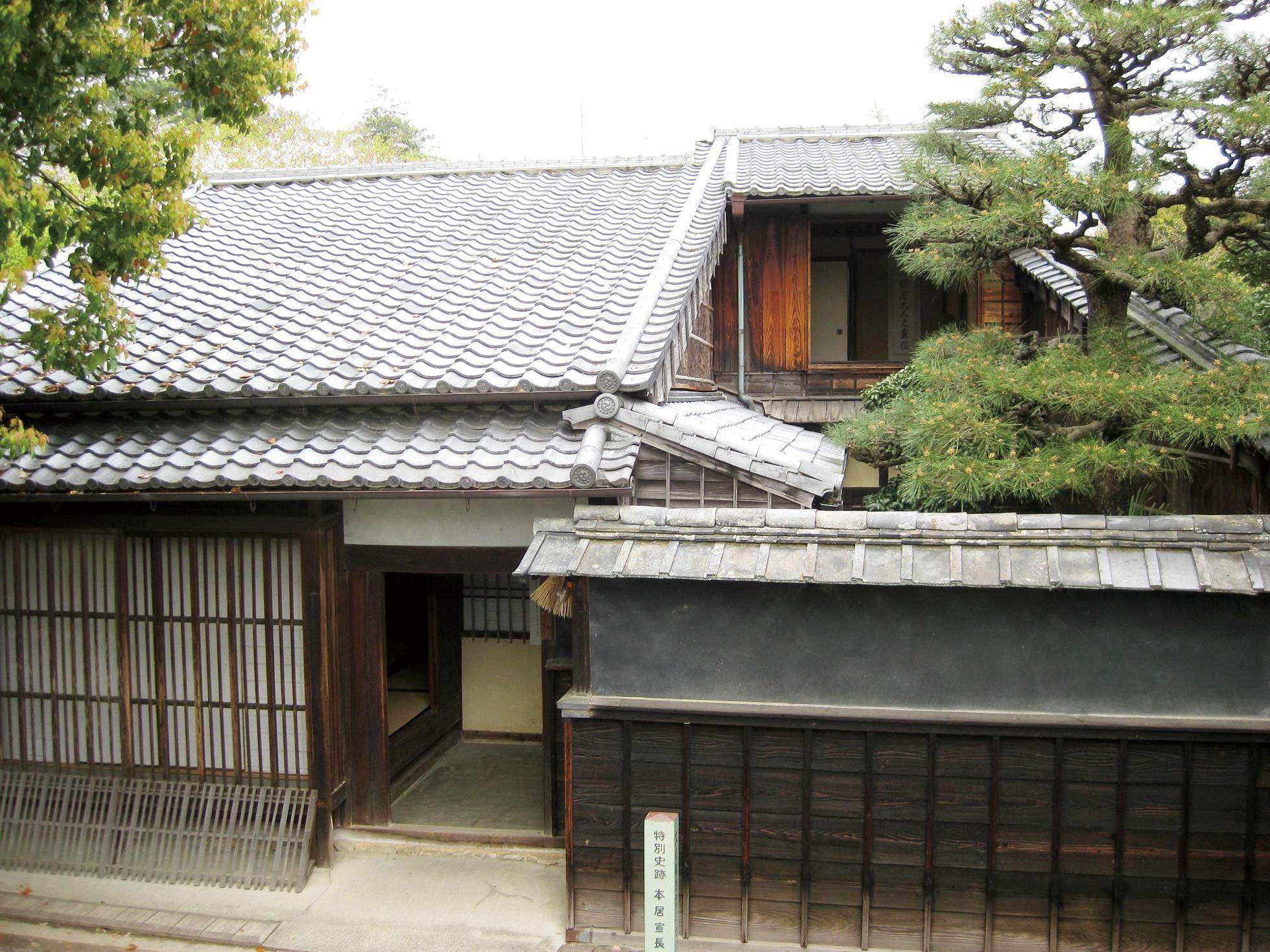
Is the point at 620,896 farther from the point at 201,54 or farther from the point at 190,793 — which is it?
the point at 201,54

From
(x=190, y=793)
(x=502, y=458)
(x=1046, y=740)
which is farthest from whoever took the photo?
(x=190, y=793)

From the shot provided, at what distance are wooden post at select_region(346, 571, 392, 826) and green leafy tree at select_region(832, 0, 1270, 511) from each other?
4251 millimetres

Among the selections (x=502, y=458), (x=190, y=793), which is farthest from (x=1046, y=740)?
(x=190, y=793)

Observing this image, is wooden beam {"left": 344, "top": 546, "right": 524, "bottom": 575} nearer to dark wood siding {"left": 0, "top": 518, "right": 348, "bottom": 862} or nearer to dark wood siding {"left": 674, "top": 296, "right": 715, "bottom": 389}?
dark wood siding {"left": 0, "top": 518, "right": 348, "bottom": 862}

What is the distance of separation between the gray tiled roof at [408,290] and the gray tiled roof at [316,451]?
311 mm

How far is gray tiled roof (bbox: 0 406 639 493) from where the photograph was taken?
22.1 ft

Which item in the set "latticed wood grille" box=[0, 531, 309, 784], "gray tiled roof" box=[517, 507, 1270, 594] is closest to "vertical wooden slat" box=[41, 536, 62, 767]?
"latticed wood grille" box=[0, 531, 309, 784]

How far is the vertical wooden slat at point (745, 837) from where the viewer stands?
618 cm

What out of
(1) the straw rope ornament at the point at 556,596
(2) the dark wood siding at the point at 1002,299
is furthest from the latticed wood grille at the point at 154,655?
(2) the dark wood siding at the point at 1002,299

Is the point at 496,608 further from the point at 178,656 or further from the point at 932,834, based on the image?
the point at 932,834

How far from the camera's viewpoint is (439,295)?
953 centimetres

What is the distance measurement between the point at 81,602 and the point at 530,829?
14.6 ft

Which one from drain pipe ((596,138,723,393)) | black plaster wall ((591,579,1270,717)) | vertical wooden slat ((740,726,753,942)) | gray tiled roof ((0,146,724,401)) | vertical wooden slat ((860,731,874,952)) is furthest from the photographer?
gray tiled roof ((0,146,724,401))

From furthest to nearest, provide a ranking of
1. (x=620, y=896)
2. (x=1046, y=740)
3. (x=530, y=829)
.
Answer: (x=530, y=829), (x=620, y=896), (x=1046, y=740)
